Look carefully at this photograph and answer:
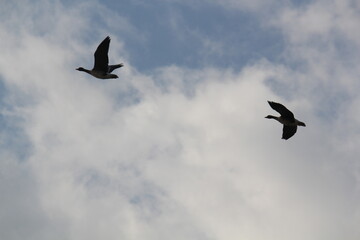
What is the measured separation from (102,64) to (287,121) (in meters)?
13.3

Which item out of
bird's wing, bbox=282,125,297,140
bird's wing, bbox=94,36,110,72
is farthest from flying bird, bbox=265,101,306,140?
bird's wing, bbox=94,36,110,72

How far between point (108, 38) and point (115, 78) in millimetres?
3621

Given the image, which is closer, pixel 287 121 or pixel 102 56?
pixel 102 56

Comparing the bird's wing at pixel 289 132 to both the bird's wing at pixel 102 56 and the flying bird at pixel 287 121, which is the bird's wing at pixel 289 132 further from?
the bird's wing at pixel 102 56

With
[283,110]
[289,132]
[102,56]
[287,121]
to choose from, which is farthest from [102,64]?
[289,132]

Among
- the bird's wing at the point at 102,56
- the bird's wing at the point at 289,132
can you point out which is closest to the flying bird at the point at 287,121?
the bird's wing at the point at 289,132

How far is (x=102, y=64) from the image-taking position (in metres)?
36.1

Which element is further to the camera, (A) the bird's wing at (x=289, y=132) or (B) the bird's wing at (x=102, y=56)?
(A) the bird's wing at (x=289, y=132)

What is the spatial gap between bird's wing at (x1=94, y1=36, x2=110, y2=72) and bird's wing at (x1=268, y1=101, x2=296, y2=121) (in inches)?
442

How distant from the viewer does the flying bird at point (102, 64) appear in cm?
3416

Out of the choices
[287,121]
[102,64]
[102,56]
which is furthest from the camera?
[102,64]

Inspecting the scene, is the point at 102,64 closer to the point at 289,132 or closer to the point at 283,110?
the point at 283,110

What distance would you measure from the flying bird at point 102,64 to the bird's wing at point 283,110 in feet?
36.7

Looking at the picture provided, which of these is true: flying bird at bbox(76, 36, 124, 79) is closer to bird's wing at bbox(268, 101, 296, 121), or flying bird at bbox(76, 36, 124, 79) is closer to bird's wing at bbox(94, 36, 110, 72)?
bird's wing at bbox(94, 36, 110, 72)
